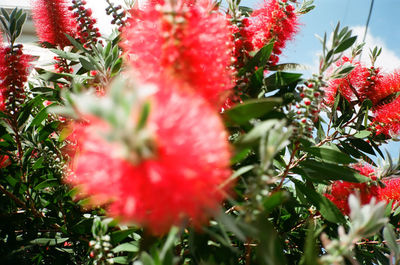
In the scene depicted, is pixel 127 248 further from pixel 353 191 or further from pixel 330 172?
pixel 353 191

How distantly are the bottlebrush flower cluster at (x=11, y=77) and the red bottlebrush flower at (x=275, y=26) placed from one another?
3.13 ft

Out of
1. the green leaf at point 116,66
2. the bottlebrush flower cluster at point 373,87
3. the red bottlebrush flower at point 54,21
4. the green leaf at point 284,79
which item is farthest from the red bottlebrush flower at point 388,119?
the red bottlebrush flower at point 54,21

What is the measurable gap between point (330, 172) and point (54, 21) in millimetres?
1542

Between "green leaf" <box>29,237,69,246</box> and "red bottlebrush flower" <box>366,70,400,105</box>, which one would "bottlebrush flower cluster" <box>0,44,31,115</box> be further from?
"red bottlebrush flower" <box>366,70,400,105</box>

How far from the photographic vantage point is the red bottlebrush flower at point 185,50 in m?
0.63

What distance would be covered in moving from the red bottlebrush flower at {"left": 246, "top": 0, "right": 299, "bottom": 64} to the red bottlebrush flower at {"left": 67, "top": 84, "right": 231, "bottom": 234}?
0.77m

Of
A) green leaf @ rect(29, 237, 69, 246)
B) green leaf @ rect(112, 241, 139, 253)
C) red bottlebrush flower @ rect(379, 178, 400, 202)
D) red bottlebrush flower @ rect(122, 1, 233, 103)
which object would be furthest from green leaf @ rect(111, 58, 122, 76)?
red bottlebrush flower @ rect(379, 178, 400, 202)

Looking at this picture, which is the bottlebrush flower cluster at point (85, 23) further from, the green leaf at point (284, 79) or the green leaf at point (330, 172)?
the green leaf at point (330, 172)

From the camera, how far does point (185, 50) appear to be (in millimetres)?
629

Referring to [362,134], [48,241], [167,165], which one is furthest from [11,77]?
[362,134]

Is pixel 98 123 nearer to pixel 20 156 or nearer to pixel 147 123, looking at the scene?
pixel 147 123

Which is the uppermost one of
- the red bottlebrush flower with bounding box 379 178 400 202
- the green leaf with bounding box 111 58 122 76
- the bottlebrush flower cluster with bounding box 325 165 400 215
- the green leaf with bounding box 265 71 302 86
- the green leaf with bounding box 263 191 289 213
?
the green leaf with bounding box 265 71 302 86

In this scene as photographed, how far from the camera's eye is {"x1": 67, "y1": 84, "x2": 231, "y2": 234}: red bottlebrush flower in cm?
46

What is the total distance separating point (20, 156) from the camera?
1.36 meters
